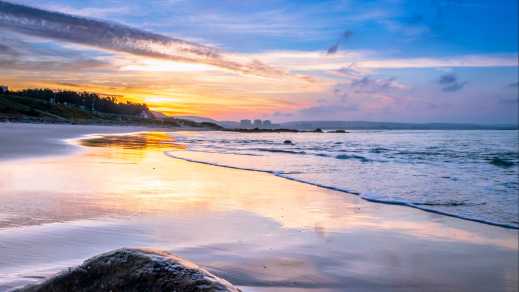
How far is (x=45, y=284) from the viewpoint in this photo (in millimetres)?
3133

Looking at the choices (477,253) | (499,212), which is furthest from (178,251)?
(499,212)

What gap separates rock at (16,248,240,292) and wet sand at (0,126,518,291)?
1481 millimetres

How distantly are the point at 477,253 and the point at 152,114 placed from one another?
16419 cm

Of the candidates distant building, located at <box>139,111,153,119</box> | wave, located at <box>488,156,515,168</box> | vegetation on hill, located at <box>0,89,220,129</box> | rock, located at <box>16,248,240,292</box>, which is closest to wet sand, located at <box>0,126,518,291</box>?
rock, located at <box>16,248,240,292</box>

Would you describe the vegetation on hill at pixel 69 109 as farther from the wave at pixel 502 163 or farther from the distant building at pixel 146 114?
the wave at pixel 502 163

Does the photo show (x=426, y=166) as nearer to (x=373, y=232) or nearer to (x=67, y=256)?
(x=373, y=232)

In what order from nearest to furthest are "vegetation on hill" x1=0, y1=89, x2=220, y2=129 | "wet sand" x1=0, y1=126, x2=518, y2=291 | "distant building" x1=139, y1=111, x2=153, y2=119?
"wet sand" x1=0, y1=126, x2=518, y2=291 < "vegetation on hill" x1=0, y1=89, x2=220, y2=129 < "distant building" x1=139, y1=111, x2=153, y2=119

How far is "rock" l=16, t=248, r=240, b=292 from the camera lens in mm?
2732

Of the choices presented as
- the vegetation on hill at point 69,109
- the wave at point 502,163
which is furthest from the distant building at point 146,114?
the wave at point 502,163

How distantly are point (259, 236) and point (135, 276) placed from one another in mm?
3947

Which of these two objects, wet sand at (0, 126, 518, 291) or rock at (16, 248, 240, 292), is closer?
rock at (16, 248, 240, 292)

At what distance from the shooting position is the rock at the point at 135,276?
273 cm

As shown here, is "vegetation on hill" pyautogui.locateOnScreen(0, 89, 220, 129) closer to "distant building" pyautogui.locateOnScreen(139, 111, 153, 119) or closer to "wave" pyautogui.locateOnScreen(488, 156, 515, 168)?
"distant building" pyautogui.locateOnScreen(139, 111, 153, 119)

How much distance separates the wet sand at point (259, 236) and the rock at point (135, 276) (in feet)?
4.86
